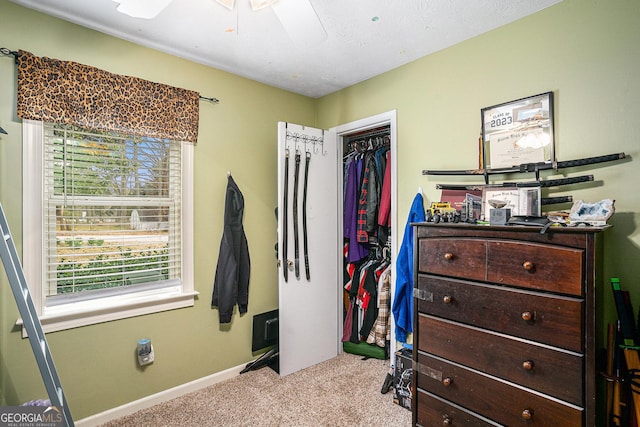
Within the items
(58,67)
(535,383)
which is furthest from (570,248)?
(58,67)

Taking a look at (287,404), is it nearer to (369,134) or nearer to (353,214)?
(353,214)

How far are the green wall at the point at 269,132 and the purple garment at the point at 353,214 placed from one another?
0.57 m

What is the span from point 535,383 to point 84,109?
9.57ft

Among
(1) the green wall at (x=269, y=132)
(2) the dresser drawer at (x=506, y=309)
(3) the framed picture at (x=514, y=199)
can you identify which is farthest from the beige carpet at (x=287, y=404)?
(3) the framed picture at (x=514, y=199)

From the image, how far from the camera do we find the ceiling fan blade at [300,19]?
143cm

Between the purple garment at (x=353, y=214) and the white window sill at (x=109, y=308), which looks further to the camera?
the purple garment at (x=353, y=214)

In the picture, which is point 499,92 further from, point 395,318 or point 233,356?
point 233,356

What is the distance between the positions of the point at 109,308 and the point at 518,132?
286 centimetres

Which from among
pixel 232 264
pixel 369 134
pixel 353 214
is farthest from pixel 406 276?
pixel 369 134

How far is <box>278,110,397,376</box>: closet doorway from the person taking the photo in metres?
2.76

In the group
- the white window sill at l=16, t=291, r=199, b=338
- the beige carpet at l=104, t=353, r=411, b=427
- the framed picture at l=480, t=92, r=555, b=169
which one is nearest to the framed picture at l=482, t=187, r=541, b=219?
the framed picture at l=480, t=92, r=555, b=169

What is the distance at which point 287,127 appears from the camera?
2.80 m

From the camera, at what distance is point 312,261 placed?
298 cm

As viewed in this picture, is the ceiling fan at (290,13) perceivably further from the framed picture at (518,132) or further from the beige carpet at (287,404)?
the beige carpet at (287,404)
